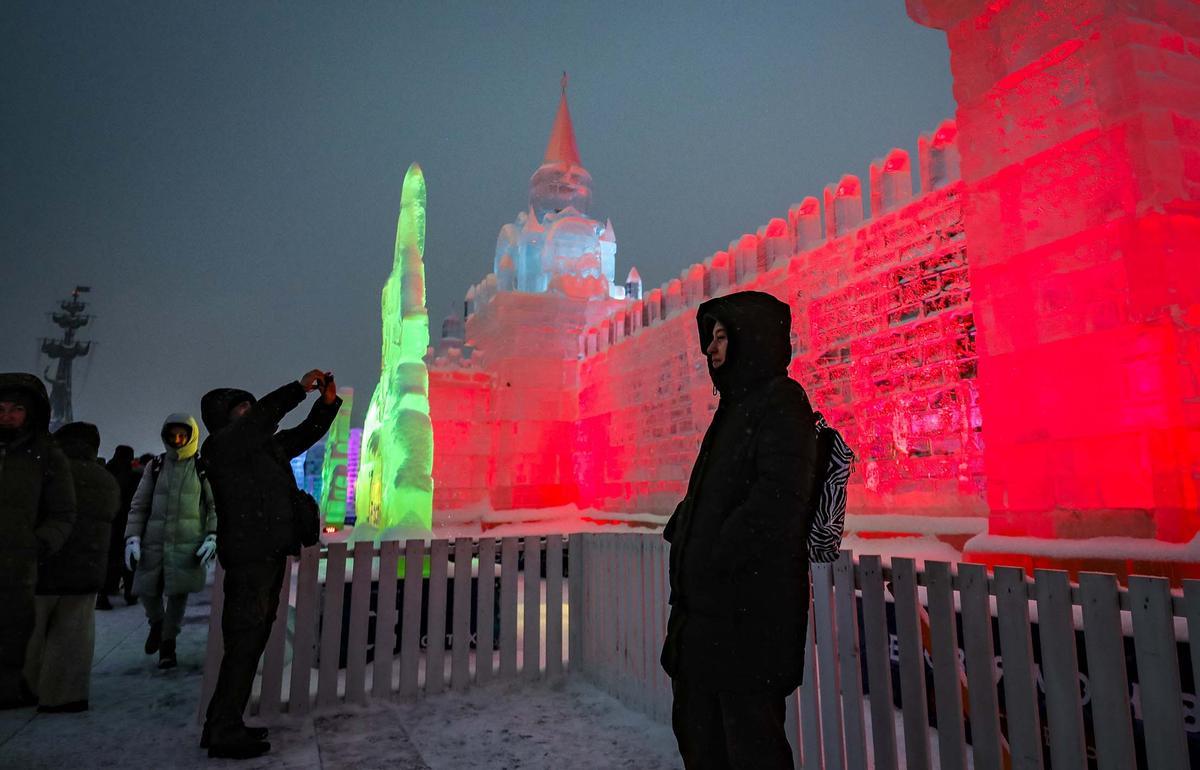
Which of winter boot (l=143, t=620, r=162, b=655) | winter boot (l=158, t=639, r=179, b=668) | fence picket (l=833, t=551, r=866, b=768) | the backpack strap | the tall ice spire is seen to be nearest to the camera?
fence picket (l=833, t=551, r=866, b=768)

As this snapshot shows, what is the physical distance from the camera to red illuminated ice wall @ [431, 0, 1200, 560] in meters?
3.29

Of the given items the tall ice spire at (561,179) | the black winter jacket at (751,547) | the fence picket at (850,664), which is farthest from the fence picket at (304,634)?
the tall ice spire at (561,179)

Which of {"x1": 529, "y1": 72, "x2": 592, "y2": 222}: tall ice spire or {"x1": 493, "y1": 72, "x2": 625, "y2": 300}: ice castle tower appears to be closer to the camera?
{"x1": 493, "y1": 72, "x2": 625, "y2": 300}: ice castle tower

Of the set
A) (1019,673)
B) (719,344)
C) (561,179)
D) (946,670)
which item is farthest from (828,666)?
(561,179)

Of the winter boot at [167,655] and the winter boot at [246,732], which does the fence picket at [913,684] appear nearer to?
A: the winter boot at [246,732]

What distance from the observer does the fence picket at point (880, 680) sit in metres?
2.34

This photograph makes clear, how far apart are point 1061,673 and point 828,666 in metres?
0.83

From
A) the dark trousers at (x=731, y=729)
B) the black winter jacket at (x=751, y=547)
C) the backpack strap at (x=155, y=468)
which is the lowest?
the dark trousers at (x=731, y=729)

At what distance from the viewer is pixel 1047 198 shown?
380 cm

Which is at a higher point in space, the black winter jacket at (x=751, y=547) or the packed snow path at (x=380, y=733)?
the black winter jacket at (x=751, y=547)

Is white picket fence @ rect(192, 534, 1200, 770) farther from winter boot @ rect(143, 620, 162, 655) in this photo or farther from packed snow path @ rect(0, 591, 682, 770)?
winter boot @ rect(143, 620, 162, 655)

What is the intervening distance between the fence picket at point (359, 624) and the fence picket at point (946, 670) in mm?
3225

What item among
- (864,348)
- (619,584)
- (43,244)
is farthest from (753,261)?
(43,244)

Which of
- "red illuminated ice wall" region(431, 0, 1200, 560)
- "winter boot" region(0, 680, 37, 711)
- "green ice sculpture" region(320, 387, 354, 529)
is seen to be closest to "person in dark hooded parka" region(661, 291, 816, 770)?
"red illuminated ice wall" region(431, 0, 1200, 560)
